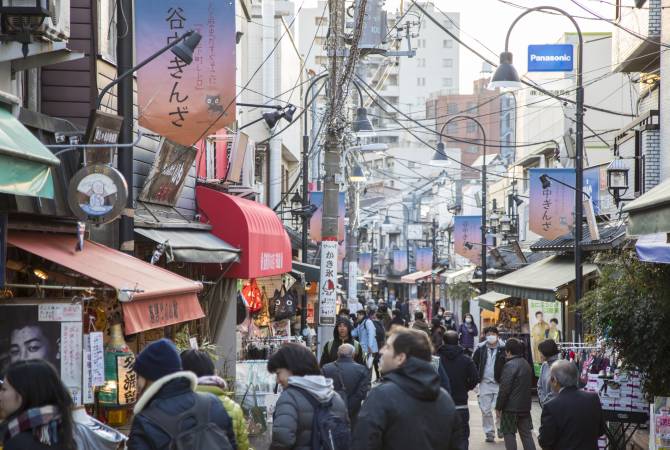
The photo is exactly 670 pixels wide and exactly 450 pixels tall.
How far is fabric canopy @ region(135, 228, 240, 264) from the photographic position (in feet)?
50.6

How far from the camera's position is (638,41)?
71.6 feet

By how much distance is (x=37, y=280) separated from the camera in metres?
11.7

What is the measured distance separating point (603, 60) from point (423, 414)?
34.2 metres

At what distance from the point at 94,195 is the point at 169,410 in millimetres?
5853

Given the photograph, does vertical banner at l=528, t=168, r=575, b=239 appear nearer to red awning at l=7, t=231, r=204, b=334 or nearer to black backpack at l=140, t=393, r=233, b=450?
red awning at l=7, t=231, r=204, b=334

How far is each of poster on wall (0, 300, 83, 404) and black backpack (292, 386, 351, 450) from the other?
128 inches

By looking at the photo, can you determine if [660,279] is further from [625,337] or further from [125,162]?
[125,162]

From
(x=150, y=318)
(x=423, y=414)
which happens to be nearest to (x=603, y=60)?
(x=150, y=318)

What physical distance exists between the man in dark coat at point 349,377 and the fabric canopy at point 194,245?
3.97 meters

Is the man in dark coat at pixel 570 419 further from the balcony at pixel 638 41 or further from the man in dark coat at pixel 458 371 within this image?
the balcony at pixel 638 41

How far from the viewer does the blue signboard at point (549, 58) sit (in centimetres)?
2650

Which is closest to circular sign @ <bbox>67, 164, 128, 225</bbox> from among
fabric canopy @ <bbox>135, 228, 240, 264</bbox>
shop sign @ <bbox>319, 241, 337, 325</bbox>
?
fabric canopy @ <bbox>135, 228, 240, 264</bbox>

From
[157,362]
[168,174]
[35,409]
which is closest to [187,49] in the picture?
[168,174]

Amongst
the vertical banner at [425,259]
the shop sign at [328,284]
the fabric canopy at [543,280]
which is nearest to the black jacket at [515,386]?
the shop sign at [328,284]
